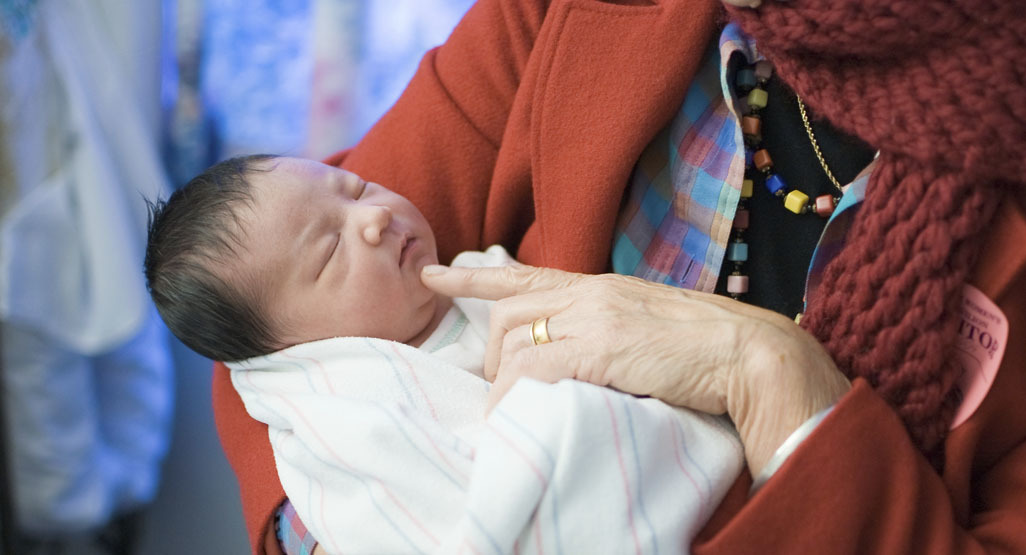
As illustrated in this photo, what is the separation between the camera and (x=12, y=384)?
196 centimetres

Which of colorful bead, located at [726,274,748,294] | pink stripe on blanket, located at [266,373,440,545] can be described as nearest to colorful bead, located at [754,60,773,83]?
colorful bead, located at [726,274,748,294]

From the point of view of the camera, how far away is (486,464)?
854 millimetres

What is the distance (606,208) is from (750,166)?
0.20 m

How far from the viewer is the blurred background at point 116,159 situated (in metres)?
1.89

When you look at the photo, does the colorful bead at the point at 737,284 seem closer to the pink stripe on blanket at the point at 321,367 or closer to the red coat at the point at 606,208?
the red coat at the point at 606,208

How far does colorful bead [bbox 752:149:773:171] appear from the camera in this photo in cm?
109

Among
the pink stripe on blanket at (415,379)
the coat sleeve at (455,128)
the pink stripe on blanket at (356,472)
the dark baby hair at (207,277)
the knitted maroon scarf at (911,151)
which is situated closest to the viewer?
the knitted maroon scarf at (911,151)

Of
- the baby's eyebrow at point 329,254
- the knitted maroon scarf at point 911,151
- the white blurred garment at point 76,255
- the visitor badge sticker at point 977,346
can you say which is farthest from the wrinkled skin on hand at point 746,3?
the white blurred garment at point 76,255

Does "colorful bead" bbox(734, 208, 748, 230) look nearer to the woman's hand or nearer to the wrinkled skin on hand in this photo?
the woman's hand

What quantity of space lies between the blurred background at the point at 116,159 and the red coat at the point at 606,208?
665mm

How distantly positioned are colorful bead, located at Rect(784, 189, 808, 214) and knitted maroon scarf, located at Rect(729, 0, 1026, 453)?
111 millimetres

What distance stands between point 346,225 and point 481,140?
28cm

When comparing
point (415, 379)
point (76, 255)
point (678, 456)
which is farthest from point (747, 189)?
point (76, 255)

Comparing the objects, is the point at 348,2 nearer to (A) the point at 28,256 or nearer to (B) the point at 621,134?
(A) the point at 28,256
